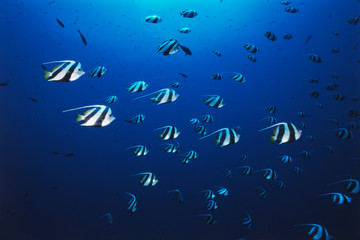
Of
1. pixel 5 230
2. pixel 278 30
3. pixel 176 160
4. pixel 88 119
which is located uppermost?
pixel 88 119

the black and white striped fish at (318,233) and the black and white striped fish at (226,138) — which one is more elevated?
the black and white striped fish at (226,138)

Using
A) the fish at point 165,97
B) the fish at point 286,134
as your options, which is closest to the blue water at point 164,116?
the fish at point 165,97

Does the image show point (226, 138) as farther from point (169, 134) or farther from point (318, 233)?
point (318, 233)

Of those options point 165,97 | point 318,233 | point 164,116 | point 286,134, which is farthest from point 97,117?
point 164,116

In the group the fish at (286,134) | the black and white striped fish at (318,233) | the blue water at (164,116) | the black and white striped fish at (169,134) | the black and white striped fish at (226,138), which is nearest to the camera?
the fish at (286,134)

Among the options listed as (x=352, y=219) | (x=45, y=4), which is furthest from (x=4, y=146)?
(x=352, y=219)

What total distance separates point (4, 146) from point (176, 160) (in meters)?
6.40

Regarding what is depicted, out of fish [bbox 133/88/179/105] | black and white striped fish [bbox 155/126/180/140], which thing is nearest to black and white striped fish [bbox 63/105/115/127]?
fish [bbox 133/88/179/105]

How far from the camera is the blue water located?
28.8ft

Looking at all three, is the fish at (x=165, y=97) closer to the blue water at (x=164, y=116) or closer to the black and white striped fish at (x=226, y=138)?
the black and white striped fish at (x=226, y=138)

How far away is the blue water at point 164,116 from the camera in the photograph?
878 centimetres

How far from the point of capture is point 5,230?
849cm

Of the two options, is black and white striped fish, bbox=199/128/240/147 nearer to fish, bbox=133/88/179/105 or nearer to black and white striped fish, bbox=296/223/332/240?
fish, bbox=133/88/179/105

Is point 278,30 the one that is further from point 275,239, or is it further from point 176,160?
point 275,239
